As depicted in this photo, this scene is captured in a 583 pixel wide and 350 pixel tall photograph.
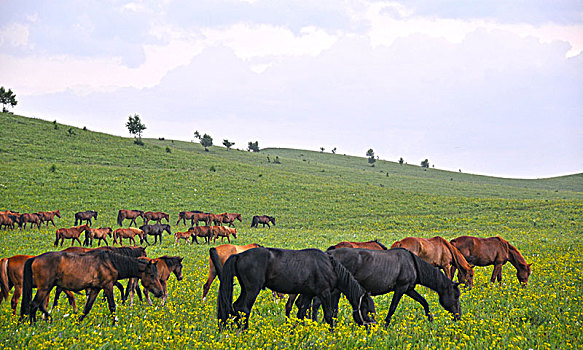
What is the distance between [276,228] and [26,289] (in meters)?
31.6

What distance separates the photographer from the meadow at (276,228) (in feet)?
26.0

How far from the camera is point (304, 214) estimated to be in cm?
4756

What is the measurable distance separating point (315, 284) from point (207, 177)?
55026 millimetres

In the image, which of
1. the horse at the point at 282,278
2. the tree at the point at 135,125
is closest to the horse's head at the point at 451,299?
the horse at the point at 282,278

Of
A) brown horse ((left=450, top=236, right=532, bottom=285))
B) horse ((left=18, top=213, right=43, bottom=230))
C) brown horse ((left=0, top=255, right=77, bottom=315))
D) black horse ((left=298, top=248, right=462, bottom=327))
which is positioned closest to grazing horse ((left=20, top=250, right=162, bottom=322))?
brown horse ((left=0, top=255, right=77, bottom=315))

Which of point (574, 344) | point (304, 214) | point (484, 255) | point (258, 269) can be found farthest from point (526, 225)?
point (258, 269)

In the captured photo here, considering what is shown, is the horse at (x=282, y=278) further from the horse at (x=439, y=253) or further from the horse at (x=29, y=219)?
the horse at (x=29, y=219)

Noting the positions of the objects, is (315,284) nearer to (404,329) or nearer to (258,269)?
(258,269)

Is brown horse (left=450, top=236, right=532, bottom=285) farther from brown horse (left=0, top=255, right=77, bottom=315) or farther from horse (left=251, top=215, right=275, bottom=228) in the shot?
horse (left=251, top=215, right=275, bottom=228)

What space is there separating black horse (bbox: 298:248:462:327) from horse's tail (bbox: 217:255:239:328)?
1796 millimetres

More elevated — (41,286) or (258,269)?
(258,269)

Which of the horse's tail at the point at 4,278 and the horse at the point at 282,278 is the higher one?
the horse at the point at 282,278

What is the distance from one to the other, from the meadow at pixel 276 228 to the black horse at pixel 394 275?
0.53 meters

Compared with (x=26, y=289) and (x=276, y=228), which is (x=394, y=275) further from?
(x=276, y=228)
